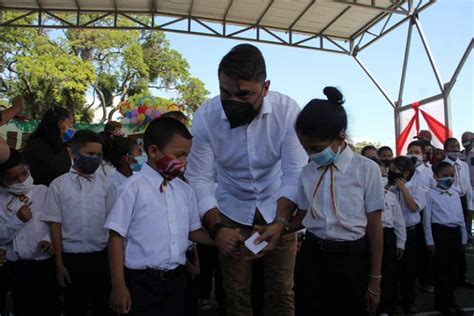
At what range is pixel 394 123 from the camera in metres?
10.2

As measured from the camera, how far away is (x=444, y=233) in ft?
15.4

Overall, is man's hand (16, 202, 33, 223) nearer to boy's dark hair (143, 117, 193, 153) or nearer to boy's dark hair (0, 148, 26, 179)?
boy's dark hair (0, 148, 26, 179)

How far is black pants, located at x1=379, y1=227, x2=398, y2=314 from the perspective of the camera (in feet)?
14.1

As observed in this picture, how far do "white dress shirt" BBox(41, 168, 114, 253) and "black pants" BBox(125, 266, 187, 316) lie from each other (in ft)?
3.24

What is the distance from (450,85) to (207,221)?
285 inches

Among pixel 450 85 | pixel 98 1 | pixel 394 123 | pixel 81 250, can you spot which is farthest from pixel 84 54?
pixel 81 250

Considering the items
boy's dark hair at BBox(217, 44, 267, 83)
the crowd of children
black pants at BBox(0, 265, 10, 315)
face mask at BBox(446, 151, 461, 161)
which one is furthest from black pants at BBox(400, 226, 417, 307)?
black pants at BBox(0, 265, 10, 315)

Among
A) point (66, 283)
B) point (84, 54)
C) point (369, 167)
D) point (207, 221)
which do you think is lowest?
point (66, 283)

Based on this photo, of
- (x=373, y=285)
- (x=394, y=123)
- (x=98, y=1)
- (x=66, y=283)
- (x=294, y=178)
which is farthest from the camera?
(x=394, y=123)

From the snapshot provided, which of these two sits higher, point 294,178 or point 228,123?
point 228,123

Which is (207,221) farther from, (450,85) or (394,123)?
(394,123)

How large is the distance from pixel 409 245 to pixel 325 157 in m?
3.12

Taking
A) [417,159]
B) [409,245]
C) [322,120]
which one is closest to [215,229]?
[322,120]

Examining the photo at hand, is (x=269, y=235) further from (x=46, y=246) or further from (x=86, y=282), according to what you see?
(x=46, y=246)
